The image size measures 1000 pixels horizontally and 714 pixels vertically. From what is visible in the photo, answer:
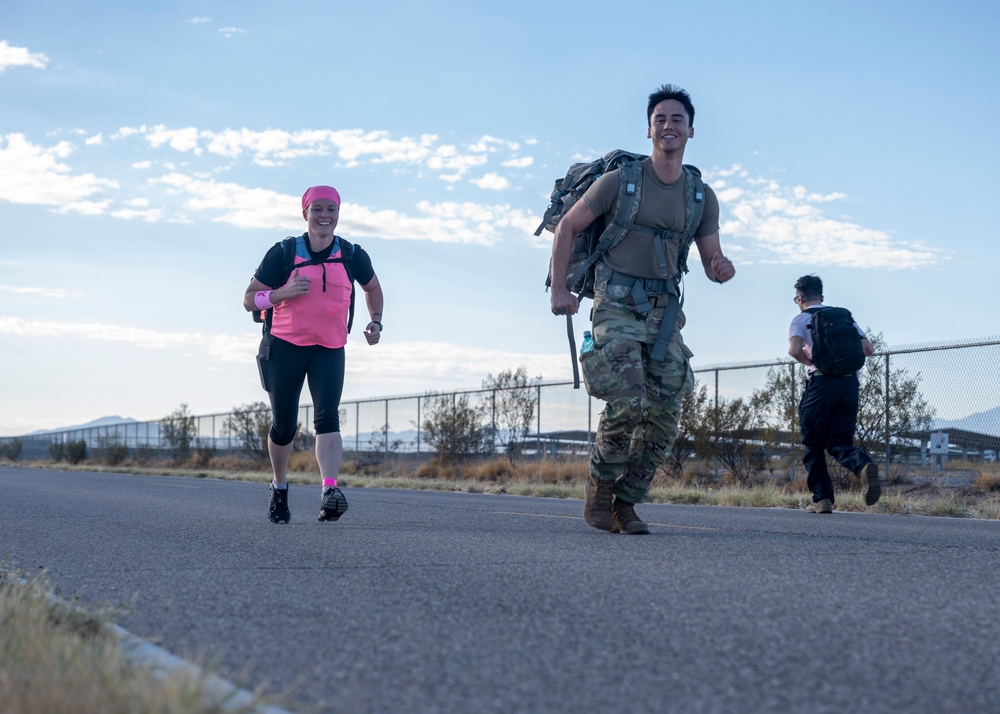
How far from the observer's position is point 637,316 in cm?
587

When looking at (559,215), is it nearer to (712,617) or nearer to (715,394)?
(712,617)

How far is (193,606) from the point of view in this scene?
3.45 meters

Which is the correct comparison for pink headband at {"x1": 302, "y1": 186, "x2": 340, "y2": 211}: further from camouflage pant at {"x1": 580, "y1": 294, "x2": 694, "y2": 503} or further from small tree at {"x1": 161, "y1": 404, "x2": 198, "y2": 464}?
small tree at {"x1": 161, "y1": 404, "x2": 198, "y2": 464}

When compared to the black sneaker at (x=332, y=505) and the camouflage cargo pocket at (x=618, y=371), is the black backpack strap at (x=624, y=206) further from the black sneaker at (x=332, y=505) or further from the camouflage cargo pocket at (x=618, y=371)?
the black sneaker at (x=332, y=505)

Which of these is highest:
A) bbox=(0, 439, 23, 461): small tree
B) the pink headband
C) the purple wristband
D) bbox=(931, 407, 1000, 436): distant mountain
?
the pink headband

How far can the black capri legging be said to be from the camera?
276 inches

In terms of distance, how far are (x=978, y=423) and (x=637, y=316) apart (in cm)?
1026

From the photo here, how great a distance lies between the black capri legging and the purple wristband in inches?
8.9

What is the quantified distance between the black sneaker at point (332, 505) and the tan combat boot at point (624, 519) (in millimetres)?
1764

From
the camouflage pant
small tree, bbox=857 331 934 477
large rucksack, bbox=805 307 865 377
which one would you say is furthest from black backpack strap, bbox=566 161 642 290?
small tree, bbox=857 331 934 477

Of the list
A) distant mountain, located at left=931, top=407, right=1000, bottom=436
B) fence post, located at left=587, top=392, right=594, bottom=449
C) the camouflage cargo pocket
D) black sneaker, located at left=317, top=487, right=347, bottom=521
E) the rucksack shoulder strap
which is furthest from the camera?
fence post, located at left=587, top=392, right=594, bottom=449

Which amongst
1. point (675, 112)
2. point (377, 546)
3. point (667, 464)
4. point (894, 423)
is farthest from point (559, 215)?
point (667, 464)

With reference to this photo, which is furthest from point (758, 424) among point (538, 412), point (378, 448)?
point (378, 448)

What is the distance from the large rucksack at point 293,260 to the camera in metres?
7.01
